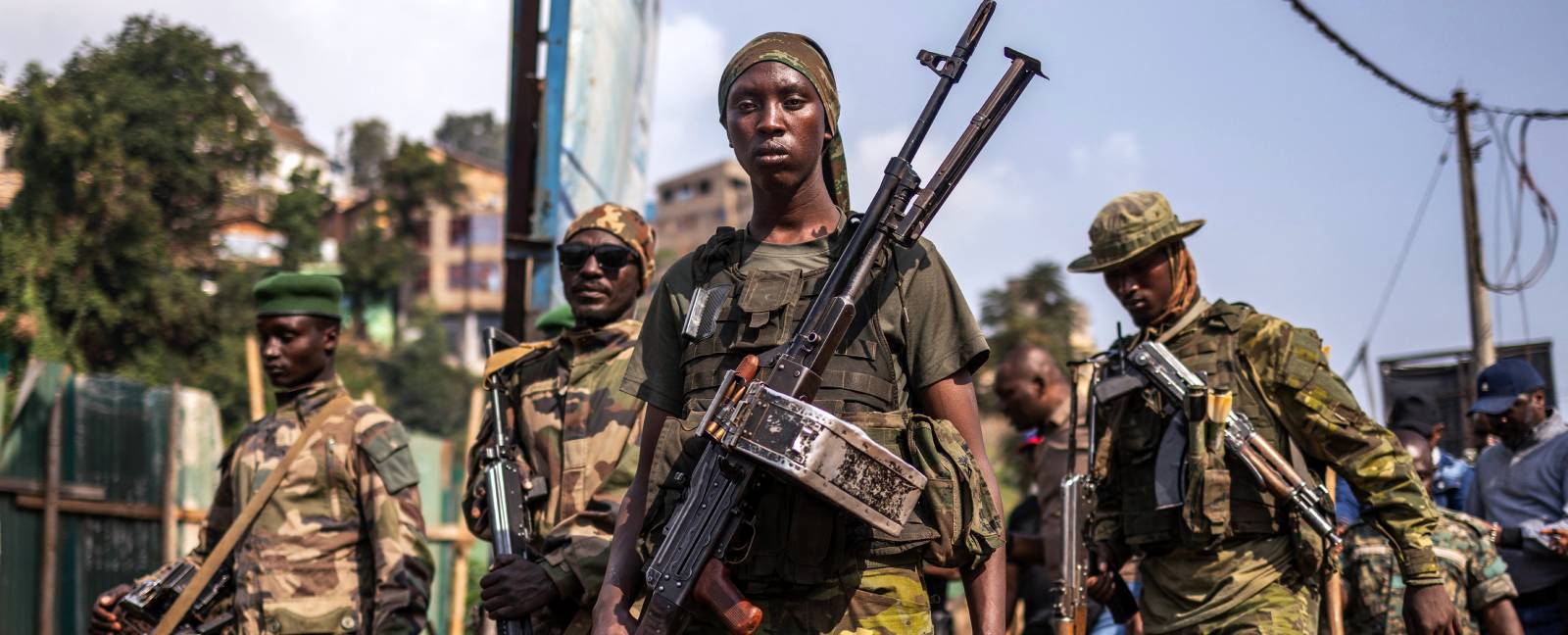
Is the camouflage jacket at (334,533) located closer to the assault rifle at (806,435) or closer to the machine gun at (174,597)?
the machine gun at (174,597)

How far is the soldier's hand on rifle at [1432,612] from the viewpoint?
4578mm

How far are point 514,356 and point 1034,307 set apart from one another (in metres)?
29.2

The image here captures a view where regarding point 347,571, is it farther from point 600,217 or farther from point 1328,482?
point 1328,482

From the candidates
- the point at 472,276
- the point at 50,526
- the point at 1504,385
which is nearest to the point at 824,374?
the point at 1504,385

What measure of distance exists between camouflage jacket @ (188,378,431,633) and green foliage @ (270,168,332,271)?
34.9 metres

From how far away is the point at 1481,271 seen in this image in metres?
13.7

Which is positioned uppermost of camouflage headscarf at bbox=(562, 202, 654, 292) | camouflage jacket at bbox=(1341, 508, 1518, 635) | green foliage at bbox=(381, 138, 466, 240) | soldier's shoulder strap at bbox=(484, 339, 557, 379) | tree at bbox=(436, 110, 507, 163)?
tree at bbox=(436, 110, 507, 163)

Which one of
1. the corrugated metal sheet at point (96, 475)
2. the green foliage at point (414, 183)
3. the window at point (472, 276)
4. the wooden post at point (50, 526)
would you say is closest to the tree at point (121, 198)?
the green foliage at point (414, 183)

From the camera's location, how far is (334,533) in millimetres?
5426

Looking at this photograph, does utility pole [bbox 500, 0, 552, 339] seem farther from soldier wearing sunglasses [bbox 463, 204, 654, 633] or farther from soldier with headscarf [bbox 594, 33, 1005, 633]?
soldier with headscarf [bbox 594, 33, 1005, 633]

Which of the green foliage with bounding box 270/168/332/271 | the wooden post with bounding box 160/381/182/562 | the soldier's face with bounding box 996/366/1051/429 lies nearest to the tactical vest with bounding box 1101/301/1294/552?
the soldier's face with bounding box 996/366/1051/429

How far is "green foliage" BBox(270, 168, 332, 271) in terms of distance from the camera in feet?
128

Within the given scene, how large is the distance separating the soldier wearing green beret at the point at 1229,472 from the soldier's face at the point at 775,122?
7.26 feet

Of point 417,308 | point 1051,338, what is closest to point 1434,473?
point 1051,338
